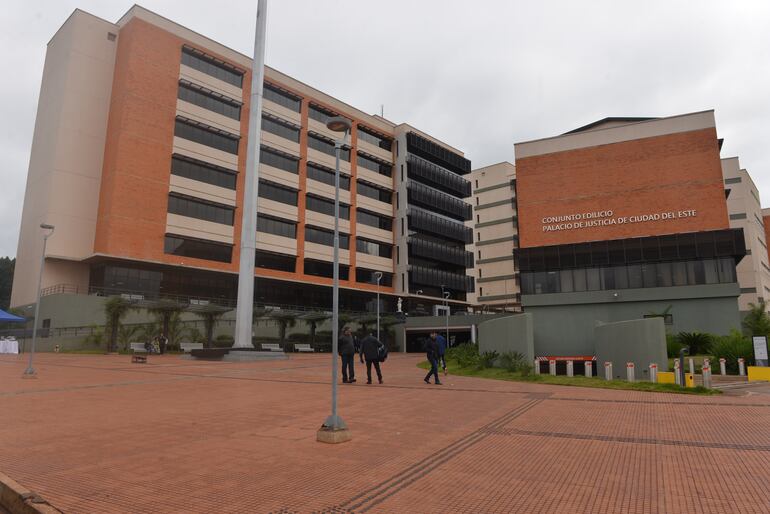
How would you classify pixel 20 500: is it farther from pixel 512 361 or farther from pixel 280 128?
pixel 280 128

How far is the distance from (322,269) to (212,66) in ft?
79.5

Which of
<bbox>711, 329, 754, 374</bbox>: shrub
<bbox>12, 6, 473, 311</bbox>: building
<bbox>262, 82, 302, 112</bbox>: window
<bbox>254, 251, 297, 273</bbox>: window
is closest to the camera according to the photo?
<bbox>711, 329, 754, 374</bbox>: shrub

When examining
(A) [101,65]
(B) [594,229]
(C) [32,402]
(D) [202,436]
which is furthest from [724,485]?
(A) [101,65]

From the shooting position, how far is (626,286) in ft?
129

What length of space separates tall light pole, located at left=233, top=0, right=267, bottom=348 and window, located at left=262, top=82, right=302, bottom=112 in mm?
22166

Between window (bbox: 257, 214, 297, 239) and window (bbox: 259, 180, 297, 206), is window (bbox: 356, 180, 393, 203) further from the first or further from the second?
window (bbox: 257, 214, 297, 239)

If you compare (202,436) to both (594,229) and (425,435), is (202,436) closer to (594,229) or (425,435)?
(425,435)

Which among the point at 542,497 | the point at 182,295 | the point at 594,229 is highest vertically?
the point at 594,229

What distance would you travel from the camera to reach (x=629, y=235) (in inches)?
1607

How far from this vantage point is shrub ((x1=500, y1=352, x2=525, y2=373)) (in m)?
19.5

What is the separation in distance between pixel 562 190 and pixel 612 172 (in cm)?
418

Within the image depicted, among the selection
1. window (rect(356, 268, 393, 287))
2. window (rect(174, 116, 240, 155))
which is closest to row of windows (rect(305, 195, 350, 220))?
window (rect(356, 268, 393, 287))

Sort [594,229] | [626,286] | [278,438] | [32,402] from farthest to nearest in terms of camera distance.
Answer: [594,229], [626,286], [32,402], [278,438]

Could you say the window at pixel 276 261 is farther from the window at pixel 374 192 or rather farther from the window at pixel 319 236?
the window at pixel 374 192
